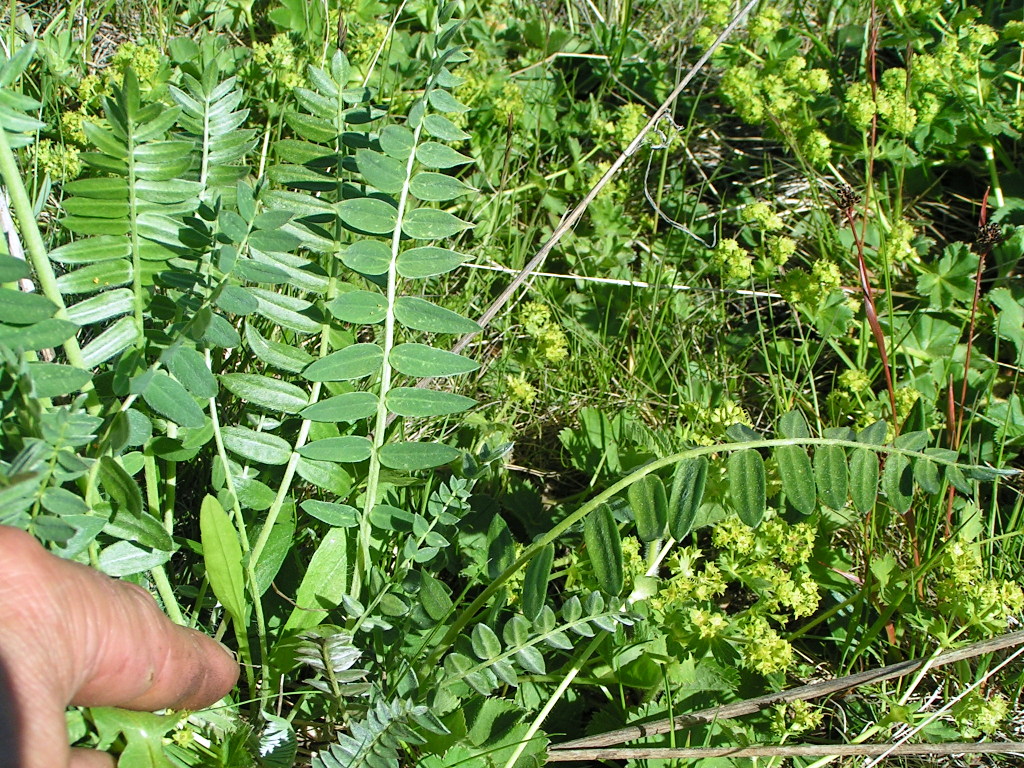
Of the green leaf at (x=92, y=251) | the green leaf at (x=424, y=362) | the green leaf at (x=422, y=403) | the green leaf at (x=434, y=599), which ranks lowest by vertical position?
the green leaf at (x=434, y=599)

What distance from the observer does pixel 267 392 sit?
2.01 metres

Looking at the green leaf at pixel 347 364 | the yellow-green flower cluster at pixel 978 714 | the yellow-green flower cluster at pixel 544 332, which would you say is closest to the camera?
the green leaf at pixel 347 364

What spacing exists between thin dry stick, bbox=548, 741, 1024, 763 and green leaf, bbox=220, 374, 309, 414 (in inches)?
37.1

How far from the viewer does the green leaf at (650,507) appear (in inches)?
64.3

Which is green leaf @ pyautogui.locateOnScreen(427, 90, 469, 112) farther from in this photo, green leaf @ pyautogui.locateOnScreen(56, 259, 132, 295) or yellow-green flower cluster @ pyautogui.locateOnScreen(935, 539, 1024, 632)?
yellow-green flower cluster @ pyautogui.locateOnScreen(935, 539, 1024, 632)

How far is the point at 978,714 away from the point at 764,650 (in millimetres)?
542

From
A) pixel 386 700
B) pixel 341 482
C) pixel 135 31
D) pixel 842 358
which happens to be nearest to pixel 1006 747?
pixel 842 358

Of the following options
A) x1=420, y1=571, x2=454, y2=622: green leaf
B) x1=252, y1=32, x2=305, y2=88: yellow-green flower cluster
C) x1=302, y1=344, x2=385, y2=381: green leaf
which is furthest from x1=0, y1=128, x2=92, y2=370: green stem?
x1=252, y1=32, x2=305, y2=88: yellow-green flower cluster

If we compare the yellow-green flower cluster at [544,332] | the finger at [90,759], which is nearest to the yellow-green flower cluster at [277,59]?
the yellow-green flower cluster at [544,332]

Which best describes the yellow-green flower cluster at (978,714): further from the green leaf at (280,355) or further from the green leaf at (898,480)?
the green leaf at (280,355)

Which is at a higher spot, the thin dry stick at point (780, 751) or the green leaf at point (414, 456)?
the green leaf at point (414, 456)

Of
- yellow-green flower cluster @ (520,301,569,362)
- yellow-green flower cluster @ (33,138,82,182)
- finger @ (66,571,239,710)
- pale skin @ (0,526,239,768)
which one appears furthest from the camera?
yellow-green flower cluster @ (520,301,569,362)

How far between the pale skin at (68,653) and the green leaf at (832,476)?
48.6 inches

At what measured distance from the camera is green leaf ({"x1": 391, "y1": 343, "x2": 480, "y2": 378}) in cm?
204
